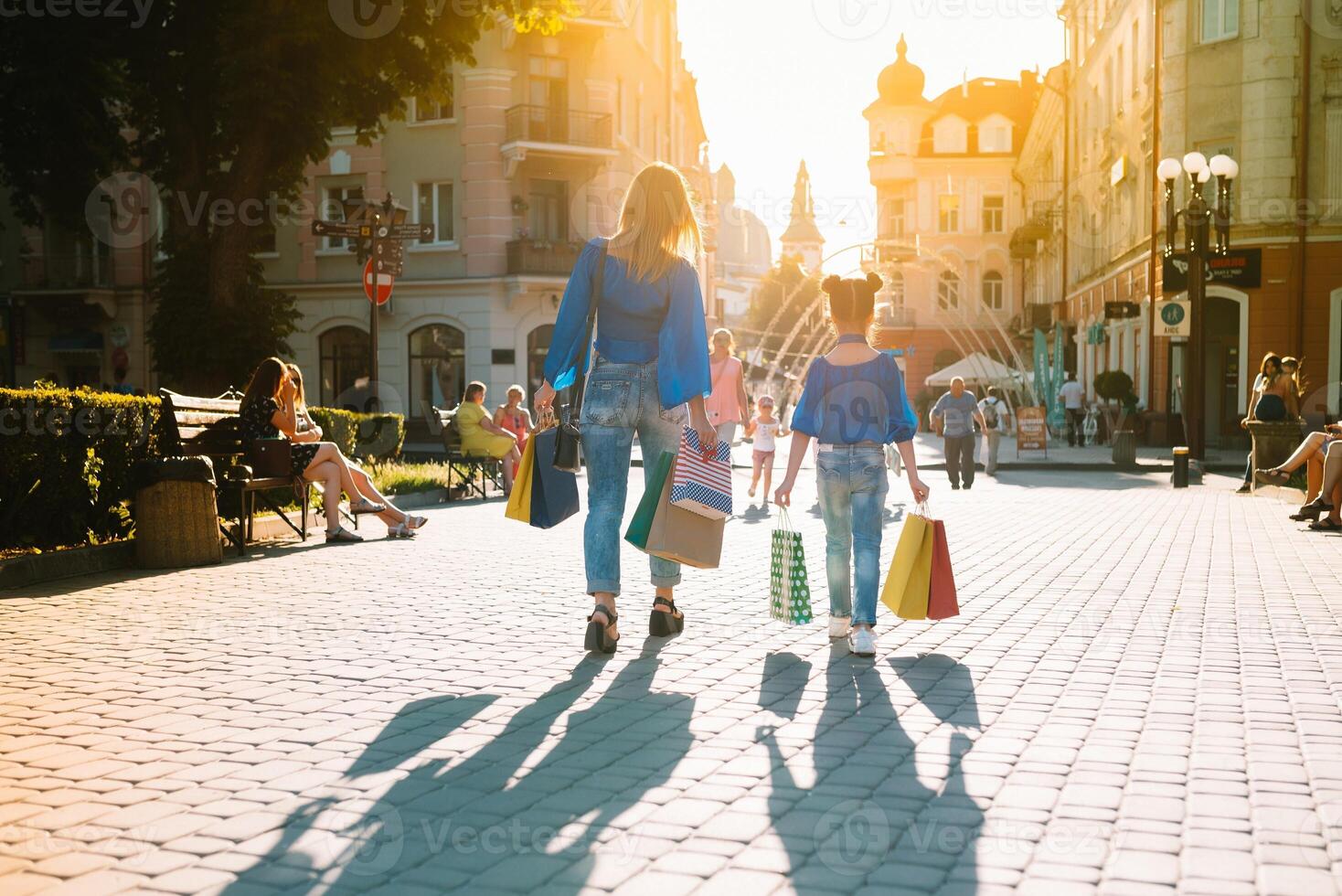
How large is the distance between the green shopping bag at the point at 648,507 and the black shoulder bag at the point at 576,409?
0.38m

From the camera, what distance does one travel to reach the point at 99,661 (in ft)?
20.6

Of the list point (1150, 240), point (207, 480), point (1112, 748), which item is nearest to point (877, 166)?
point (1150, 240)

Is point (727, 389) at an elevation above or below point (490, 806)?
above

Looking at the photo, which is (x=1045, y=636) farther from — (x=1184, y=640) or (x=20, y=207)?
Result: (x=20, y=207)

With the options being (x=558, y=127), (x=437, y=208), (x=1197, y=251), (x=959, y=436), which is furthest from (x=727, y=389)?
(x=437, y=208)

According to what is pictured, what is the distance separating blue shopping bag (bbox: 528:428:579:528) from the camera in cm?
674

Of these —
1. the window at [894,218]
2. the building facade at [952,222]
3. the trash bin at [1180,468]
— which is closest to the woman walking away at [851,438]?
the trash bin at [1180,468]

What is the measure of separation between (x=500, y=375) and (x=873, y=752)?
3364 centimetres

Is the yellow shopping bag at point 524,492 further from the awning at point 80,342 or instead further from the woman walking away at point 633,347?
the awning at point 80,342

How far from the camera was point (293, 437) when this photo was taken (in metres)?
12.0

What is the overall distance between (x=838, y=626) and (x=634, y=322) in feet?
5.75

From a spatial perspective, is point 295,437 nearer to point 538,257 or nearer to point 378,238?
point 378,238

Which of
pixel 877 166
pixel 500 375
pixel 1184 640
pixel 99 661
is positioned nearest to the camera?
pixel 99 661

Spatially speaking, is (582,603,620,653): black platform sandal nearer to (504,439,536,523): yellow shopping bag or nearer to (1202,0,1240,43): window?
(504,439,536,523): yellow shopping bag
